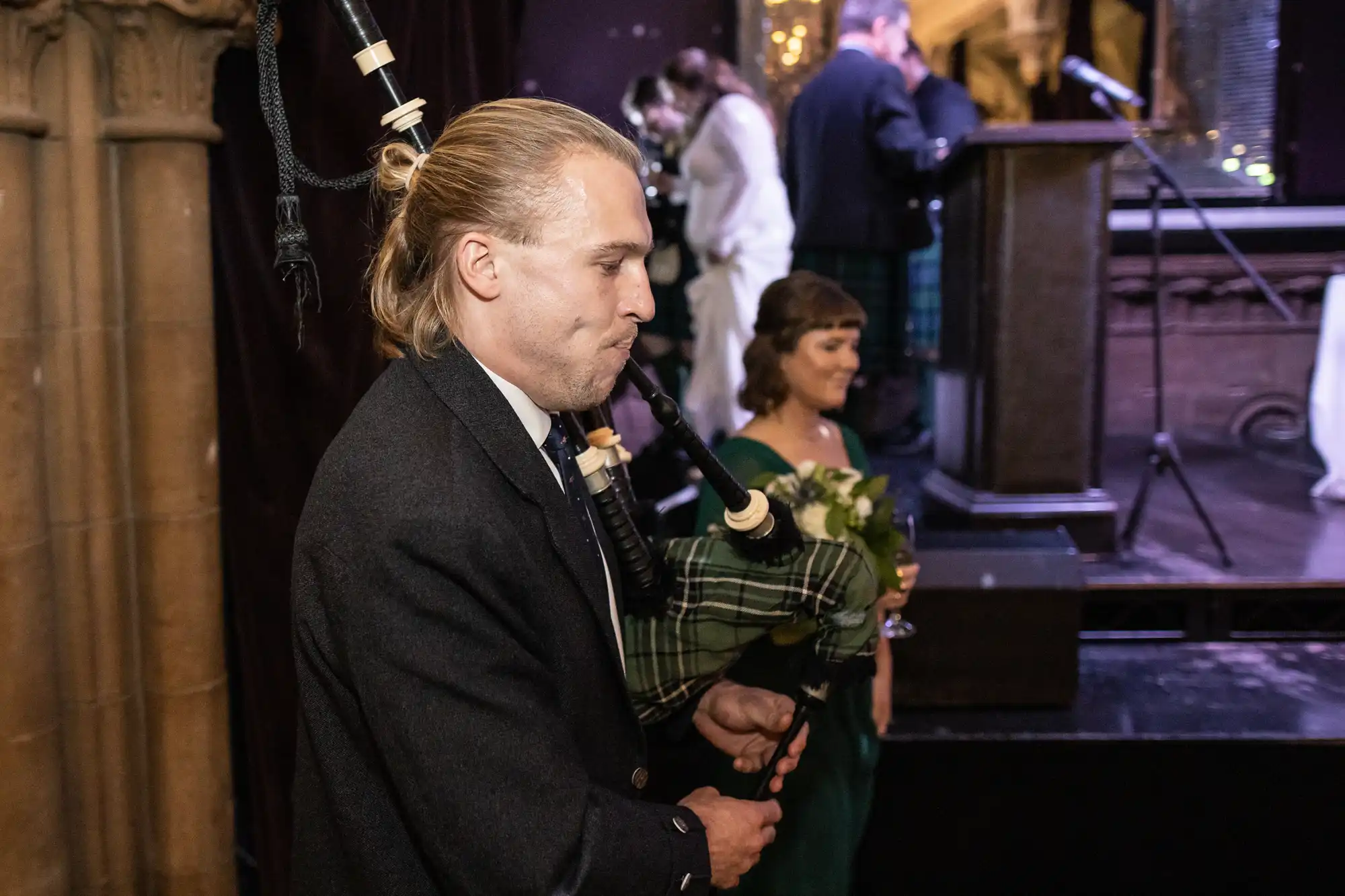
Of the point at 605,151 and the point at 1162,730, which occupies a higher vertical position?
the point at 605,151

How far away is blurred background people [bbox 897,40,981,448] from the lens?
6500 mm

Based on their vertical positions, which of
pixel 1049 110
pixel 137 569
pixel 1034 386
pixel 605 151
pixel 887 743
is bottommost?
pixel 887 743

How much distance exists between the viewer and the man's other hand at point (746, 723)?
1.90m

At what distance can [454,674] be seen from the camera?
4.13 ft

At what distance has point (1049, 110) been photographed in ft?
26.7

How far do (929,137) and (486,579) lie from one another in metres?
5.71

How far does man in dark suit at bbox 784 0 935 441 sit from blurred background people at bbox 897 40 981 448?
2.69 feet

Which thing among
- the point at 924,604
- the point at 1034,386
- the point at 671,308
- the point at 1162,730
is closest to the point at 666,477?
the point at 671,308

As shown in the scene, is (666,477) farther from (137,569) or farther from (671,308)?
(137,569)

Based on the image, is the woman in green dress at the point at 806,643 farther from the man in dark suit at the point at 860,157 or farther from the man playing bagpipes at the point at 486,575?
the man in dark suit at the point at 860,157

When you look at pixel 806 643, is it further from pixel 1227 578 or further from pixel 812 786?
pixel 1227 578

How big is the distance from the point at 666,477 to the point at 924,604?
7.88ft

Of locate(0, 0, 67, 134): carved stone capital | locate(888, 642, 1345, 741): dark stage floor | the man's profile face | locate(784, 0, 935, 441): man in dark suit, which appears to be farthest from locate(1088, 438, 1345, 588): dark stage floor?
locate(0, 0, 67, 134): carved stone capital

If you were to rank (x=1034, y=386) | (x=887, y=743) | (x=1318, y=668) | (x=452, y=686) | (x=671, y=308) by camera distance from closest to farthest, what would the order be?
(x=452, y=686) → (x=887, y=743) → (x=1318, y=668) → (x=1034, y=386) → (x=671, y=308)
